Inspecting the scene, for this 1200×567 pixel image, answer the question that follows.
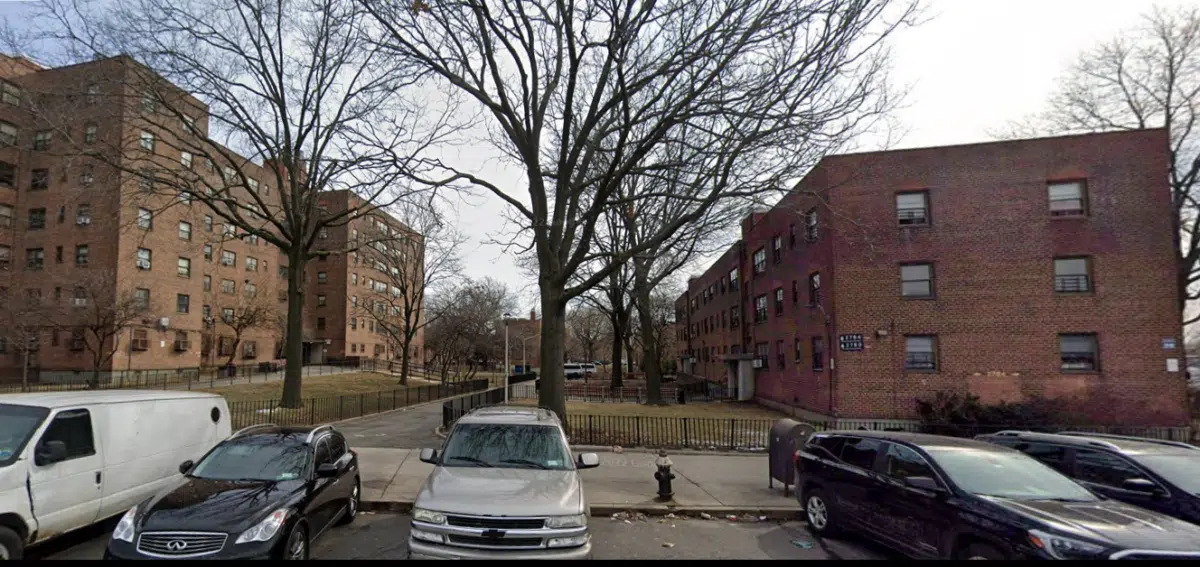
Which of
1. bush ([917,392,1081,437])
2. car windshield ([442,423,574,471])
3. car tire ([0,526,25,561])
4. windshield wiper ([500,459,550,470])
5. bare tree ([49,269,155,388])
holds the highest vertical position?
bare tree ([49,269,155,388])

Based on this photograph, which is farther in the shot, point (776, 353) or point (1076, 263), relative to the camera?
point (776, 353)

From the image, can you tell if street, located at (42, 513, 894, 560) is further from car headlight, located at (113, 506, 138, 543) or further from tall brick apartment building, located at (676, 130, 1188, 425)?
tall brick apartment building, located at (676, 130, 1188, 425)

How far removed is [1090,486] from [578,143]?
1232 centimetres

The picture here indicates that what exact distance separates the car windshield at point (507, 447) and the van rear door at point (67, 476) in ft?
12.7

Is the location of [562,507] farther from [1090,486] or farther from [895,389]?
[895,389]

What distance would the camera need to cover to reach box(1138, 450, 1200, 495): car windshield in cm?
671

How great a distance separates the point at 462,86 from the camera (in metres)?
15.9

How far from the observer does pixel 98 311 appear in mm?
27188

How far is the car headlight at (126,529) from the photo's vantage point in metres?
4.98

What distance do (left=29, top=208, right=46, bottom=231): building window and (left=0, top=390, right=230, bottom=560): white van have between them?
140 ft

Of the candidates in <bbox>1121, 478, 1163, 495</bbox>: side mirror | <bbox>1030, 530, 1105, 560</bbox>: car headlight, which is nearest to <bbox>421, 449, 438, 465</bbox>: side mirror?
<bbox>1030, 530, 1105, 560</bbox>: car headlight

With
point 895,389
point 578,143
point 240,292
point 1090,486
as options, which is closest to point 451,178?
point 578,143

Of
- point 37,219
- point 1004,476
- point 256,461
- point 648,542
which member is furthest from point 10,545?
point 37,219

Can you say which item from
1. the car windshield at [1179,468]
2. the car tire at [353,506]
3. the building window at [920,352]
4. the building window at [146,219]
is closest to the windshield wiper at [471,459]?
the car tire at [353,506]
